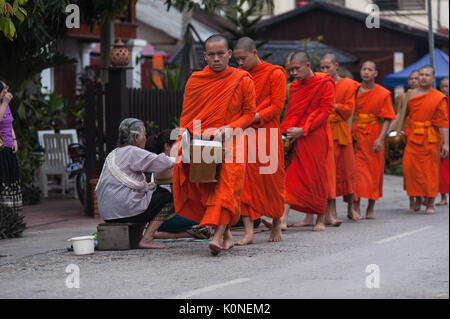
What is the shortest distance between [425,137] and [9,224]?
6606mm

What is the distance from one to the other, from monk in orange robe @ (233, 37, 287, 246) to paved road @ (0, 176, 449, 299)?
378 mm

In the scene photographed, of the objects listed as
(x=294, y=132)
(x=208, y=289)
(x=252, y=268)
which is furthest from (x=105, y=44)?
(x=208, y=289)

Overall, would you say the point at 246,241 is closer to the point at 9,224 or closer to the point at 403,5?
the point at 9,224

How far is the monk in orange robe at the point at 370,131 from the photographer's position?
42.9 feet

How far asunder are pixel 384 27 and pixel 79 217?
22.8m

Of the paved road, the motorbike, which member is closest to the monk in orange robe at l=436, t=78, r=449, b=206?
the paved road

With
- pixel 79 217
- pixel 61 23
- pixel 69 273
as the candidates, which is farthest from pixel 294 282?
pixel 61 23

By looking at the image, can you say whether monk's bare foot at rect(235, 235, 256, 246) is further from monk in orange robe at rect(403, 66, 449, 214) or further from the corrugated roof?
the corrugated roof

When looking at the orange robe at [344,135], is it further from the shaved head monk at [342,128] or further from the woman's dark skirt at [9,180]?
the woman's dark skirt at [9,180]

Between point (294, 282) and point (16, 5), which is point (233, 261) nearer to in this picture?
point (294, 282)

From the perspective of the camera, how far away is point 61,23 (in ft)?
42.3

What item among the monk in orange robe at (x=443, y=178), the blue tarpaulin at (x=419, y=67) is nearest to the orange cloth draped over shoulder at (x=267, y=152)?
the monk in orange robe at (x=443, y=178)

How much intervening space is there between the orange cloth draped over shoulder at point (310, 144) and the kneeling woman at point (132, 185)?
2371mm

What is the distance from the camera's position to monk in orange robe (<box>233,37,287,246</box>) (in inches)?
385
